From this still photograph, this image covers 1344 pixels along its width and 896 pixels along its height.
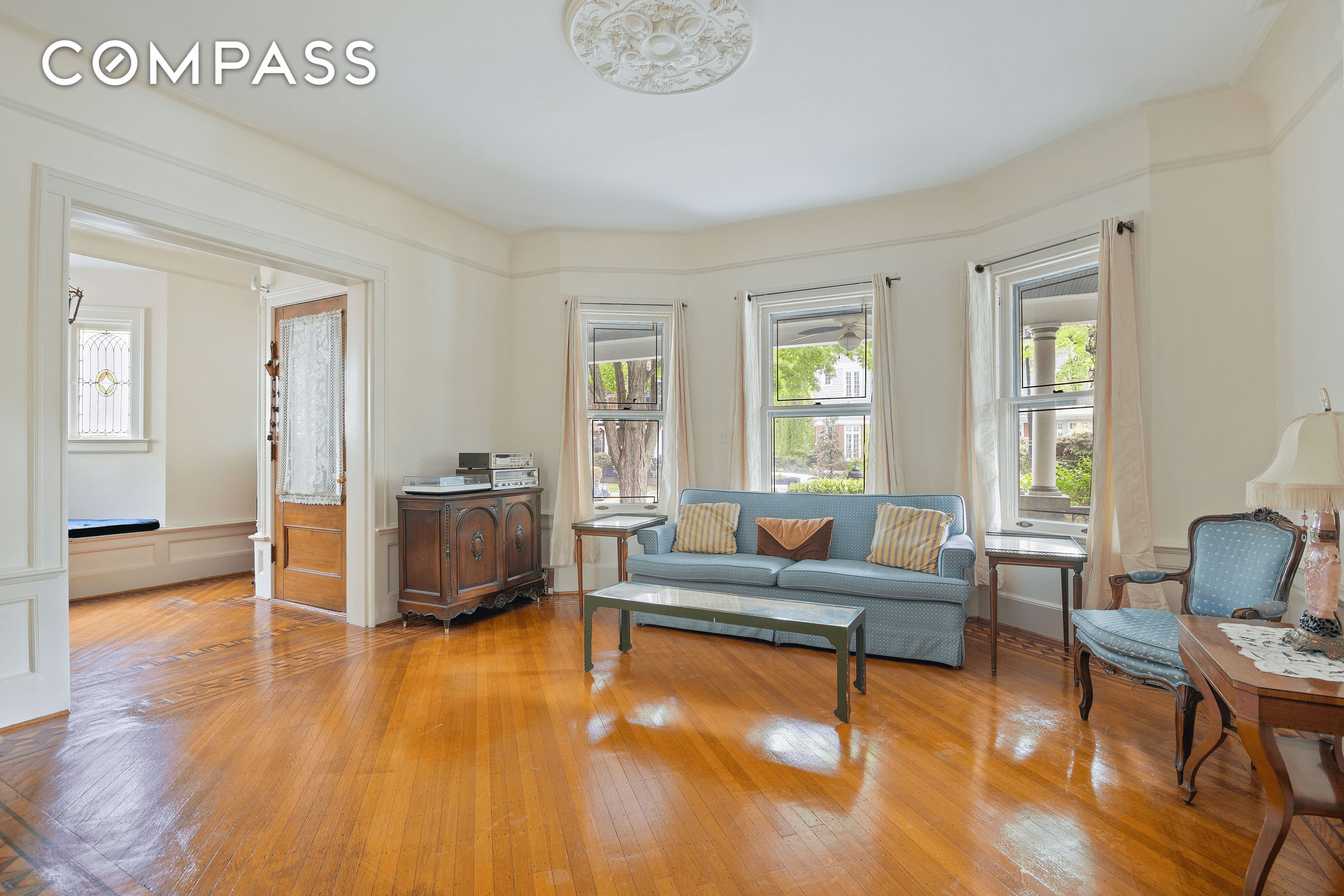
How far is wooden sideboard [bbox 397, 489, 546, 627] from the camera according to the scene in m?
4.50

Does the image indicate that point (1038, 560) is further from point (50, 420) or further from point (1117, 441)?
point (50, 420)

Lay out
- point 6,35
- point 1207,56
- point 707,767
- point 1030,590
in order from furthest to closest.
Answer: point 1030,590
point 1207,56
point 6,35
point 707,767

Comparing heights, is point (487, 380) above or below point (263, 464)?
above

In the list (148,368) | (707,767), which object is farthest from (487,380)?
(707,767)

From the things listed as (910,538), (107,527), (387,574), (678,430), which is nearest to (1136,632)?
(910,538)

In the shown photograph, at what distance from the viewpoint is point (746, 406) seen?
5348 mm

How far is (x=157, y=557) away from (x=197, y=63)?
465 cm

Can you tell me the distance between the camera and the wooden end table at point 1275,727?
1675 mm

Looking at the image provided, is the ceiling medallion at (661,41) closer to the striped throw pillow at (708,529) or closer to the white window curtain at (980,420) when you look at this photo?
the white window curtain at (980,420)

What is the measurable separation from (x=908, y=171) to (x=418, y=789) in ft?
15.0

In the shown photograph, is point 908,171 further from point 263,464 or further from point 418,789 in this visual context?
point 263,464

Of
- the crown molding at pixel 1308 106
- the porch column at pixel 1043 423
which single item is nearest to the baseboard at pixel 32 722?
the porch column at pixel 1043 423

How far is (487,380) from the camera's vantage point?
5621mm

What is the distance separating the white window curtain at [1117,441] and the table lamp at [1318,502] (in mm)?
1622
